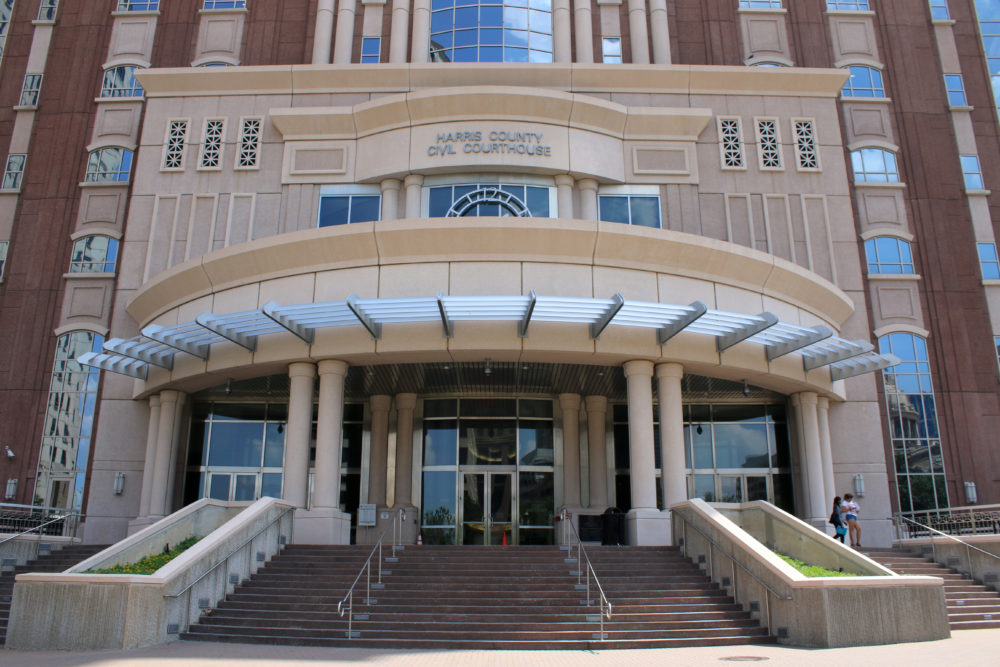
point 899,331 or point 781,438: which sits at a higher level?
point 899,331

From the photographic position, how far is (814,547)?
567 inches

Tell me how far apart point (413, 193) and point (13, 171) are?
51.4 feet

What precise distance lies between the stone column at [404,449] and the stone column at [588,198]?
7.67 m

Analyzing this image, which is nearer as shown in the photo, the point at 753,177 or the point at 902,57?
the point at 753,177

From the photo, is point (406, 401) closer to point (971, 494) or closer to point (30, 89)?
point (971, 494)

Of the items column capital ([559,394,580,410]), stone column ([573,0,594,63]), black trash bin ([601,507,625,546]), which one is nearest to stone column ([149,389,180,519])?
column capital ([559,394,580,410])

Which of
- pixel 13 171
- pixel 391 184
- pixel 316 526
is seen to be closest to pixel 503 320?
pixel 316 526

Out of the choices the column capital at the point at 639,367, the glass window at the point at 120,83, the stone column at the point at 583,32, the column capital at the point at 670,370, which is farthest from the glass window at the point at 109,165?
the column capital at the point at 670,370

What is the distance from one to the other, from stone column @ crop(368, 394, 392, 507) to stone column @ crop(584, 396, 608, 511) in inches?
243

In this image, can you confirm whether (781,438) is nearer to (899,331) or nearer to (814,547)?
(899,331)

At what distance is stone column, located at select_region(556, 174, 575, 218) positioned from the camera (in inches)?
997

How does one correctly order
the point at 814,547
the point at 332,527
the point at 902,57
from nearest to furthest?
the point at 814,547, the point at 332,527, the point at 902,57

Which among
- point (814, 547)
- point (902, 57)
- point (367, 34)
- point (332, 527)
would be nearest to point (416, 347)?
point (332, 527)

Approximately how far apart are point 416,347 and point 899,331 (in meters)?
16.6
